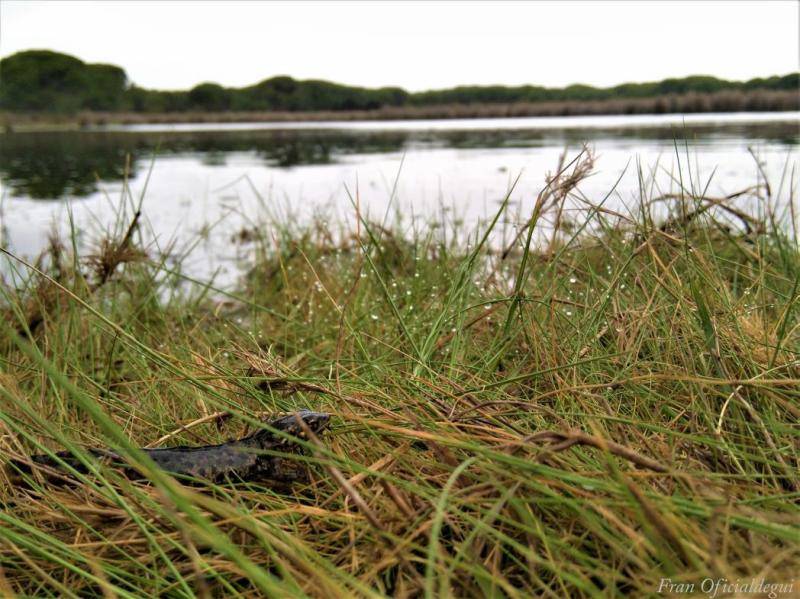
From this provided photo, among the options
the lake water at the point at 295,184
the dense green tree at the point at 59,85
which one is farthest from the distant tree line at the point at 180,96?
the lake water at the point at 295,184

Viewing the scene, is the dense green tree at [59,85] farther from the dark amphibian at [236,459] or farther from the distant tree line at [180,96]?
the dark amphibian at [236,459]

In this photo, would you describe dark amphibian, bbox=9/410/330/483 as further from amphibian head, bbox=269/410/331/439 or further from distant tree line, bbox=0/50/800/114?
distant tree line, bbox=0/50/800/114

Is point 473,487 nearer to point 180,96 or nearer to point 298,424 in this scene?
point 298,424

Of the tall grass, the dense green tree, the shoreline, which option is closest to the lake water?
the tall grass

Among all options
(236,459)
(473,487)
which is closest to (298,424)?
(236,459)

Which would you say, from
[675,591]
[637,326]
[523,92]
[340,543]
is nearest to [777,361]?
[637,326]

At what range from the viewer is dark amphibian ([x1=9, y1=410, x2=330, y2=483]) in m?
1.03

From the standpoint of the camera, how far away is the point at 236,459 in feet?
3.49

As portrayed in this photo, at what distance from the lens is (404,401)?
1209 mm

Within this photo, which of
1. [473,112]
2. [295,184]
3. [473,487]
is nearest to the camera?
[473,487]

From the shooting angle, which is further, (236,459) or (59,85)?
(59,85)

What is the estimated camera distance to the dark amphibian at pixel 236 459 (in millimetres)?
1031

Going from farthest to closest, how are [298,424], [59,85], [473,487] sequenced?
Answer: [59,85]
[298,424]
[473,487]

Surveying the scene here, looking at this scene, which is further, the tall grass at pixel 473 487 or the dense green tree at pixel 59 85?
the dense green tree at pixel 59 85
